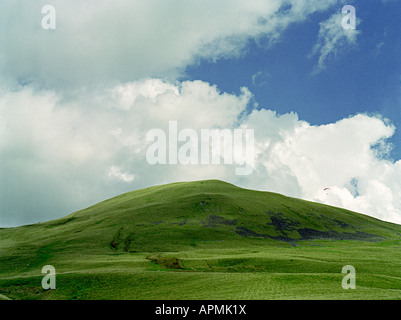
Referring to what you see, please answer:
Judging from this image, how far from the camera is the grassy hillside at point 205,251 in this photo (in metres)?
40.1

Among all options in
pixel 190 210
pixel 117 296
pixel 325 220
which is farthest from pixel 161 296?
pixel 325 220

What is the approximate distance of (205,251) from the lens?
278 ft

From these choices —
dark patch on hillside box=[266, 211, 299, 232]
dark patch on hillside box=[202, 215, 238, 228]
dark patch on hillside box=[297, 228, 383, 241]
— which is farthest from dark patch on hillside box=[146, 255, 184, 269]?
dark patch on hillside box=[297, 228, 383, 241]

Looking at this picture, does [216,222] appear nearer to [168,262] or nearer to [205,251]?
[205,251]

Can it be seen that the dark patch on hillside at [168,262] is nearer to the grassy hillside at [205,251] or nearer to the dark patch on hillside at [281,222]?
the grassy hillside at [205,251]

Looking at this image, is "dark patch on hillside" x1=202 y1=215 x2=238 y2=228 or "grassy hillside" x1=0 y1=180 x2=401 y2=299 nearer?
"grassy hillside" x1=0 y1=180 x2=401 y2=299

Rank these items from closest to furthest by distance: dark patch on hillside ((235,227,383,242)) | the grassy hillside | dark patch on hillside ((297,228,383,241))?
1. the grassy hillside
2. dark patch on hillside ((235,227,383,242))
3. dark patch on hillside ((297,228,383,241))

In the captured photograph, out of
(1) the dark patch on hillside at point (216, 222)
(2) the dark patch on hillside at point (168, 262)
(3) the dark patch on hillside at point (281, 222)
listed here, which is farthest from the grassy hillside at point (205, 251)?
(3) the dark patch on hillside at point (281, 222)

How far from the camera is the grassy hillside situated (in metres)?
40.1

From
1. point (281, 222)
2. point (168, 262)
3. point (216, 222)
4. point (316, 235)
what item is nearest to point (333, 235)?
point (316, 235)

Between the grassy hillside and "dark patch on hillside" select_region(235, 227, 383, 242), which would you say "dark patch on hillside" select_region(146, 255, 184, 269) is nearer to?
the grassy hillside
